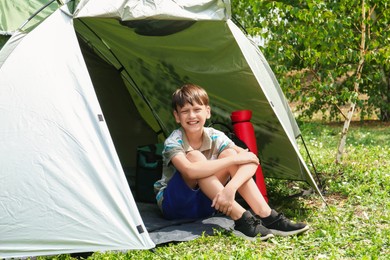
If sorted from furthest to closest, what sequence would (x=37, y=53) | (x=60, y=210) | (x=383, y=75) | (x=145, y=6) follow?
(x=383, y=75), (x=145, y=6), (x=37, y=53), (x=60, y=210)

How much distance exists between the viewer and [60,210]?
3.53 meters

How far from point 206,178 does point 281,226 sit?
542 millimetres

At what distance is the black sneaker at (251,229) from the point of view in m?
3.99

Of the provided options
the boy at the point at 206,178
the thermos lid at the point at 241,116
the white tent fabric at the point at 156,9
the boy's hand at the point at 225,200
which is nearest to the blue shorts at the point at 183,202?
the boy at the point at 206,178

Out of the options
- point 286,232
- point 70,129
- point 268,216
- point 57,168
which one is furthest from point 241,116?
point 57,168

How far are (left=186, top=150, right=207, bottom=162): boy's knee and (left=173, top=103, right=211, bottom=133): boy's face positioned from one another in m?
0.17

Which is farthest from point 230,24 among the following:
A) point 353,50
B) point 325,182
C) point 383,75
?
point 383,75

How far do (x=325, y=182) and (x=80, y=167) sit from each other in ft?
→ 9.55

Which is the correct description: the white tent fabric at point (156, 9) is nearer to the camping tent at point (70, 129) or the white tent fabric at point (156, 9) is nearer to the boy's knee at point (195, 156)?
the camping tent at point (70, 129)

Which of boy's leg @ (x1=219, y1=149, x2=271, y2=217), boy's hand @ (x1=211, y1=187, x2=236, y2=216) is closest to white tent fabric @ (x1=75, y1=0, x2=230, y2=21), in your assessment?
boy's leg @ (x1=219, y1=149, x2=271, y2=217)

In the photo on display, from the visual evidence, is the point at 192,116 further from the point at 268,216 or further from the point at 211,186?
the point at 268,216

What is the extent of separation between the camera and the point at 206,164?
4.15 meters

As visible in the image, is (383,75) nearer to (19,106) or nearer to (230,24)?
(230,24)

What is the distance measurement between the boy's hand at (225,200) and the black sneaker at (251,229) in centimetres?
10
